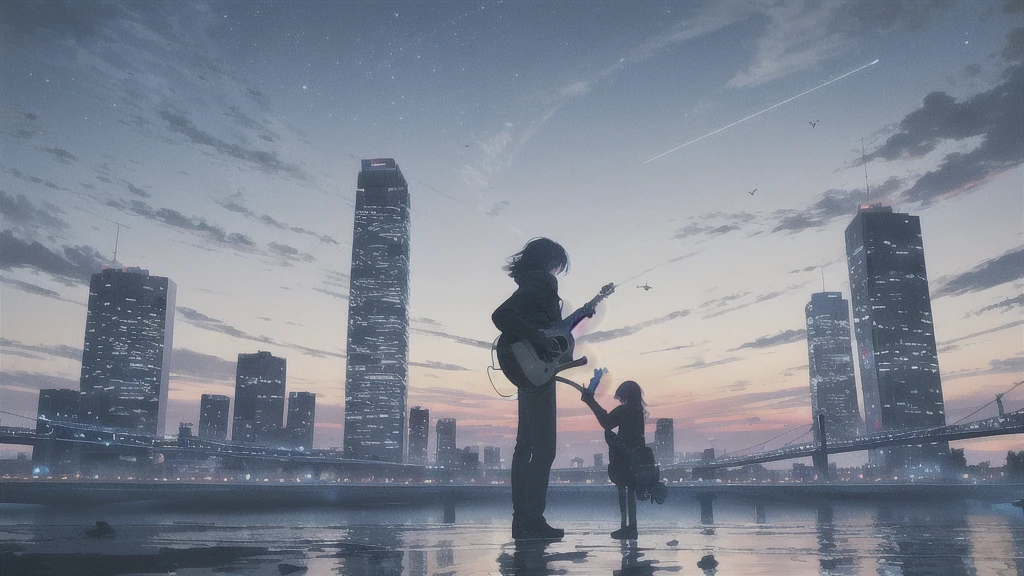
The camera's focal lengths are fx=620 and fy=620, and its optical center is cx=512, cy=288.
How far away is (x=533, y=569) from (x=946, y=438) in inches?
4669

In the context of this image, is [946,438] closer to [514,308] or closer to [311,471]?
[514,308]

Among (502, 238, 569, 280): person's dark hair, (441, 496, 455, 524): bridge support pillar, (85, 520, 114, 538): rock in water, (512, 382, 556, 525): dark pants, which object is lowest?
(441, 496, 455, 524): bridge support pillar

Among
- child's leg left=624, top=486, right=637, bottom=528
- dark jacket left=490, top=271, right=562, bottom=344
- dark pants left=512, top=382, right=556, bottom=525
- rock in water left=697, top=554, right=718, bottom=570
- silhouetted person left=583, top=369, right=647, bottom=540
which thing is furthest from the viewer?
silhouetted person left=583, top=369, right=647, bottom=540

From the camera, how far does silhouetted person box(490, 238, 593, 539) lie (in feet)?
26.1

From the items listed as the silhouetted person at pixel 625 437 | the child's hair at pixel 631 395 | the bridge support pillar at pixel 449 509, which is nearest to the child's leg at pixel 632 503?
the silhouetted person at pixel 625 437

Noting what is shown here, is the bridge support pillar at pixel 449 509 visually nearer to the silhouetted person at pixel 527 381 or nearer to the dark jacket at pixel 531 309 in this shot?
the silhouetted person at pixel 527 381

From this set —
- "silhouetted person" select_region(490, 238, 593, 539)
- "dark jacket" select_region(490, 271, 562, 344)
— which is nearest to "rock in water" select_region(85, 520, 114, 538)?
"silhouetted person" select_region(490, 238, 593, 539)

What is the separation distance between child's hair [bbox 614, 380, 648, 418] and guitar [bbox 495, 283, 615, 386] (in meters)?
2.69

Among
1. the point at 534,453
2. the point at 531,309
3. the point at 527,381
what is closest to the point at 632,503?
the point at 534,453

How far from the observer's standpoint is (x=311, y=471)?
198 m

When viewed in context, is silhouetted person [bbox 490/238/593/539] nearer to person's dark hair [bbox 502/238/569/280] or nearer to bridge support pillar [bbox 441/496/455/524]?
person's dark hair [bbox 502/238/569/280]

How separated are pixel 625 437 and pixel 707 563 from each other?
447cm

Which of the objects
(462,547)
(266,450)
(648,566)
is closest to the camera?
(648,566)

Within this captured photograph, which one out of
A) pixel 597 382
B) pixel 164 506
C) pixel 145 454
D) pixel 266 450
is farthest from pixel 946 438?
pixel 145 454
